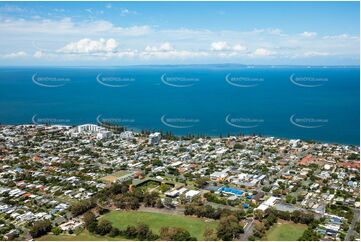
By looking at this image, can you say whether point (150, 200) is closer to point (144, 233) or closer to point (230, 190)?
point (144, 233)

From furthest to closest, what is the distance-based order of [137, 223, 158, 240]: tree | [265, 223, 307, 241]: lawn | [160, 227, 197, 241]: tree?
[265, 223, 307, 241]: lawn, [137, 223, 158, 240]: tree, [160, 227, 197, 241]: tree

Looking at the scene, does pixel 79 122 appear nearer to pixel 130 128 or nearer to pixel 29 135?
pixel 130 128

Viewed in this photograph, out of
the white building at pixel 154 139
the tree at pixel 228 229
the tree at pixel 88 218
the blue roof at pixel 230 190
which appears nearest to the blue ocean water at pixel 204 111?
the white building at pixel 154 139

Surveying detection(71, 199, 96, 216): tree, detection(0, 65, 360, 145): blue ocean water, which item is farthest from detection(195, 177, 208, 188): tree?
detection(0, 65, 360, 145): blue ocean water

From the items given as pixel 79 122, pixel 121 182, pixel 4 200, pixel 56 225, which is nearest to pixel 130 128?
pixel 79 122

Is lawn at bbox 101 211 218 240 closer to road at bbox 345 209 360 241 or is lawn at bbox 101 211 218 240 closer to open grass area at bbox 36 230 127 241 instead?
open grass area at bbox 36 230 127 241

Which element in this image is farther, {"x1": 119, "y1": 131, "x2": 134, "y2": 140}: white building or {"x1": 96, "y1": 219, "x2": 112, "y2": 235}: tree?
{"x1": 119, "y1": 131, "x2": 134, "y2": 140}: white building

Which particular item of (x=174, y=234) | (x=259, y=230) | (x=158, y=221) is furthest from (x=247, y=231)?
(x=158, y=221)
